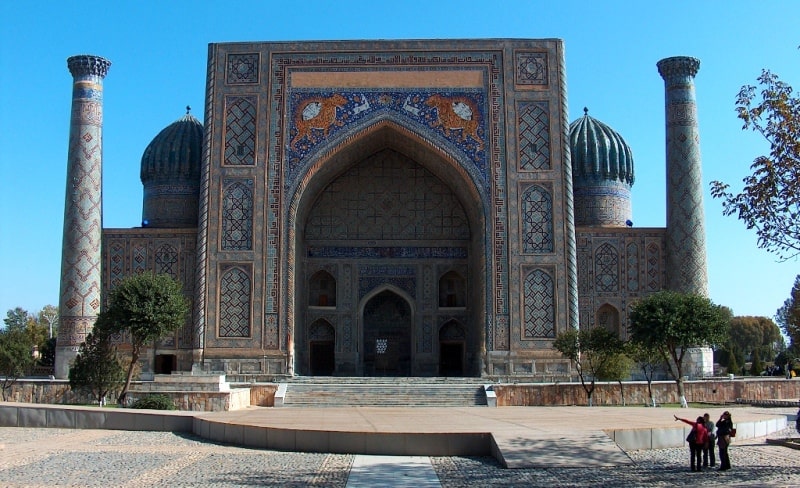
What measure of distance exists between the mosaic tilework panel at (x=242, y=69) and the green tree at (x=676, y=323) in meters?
7.24

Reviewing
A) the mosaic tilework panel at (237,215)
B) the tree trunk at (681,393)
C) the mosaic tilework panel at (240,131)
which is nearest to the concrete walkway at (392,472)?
the tree trunk at (681,393)

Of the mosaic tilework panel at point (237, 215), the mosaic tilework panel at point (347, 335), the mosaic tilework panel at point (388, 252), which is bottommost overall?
the mosaic tilework panel at point (347, 335)

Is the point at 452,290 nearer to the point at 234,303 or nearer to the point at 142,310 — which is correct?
the point at 234,303

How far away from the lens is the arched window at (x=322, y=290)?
53.4 feet

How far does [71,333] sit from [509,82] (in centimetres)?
809

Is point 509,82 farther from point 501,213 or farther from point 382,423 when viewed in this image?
point 382,423

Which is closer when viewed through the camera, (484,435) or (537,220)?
(484,435)

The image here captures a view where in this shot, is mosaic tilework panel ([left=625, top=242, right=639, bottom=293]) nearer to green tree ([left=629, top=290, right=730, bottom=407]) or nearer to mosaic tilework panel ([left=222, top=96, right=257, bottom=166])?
green tree ([left=629, top=290, right=730, bottom=407])

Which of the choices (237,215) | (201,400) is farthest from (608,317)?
(201,400)

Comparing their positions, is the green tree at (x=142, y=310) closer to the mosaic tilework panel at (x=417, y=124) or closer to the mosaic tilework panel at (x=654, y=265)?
the mosaic tilework panel at (x=417, y=124)

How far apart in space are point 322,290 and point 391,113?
11.5 ft

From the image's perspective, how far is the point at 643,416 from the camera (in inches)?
355

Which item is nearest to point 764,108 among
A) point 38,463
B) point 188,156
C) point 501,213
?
point 38,463

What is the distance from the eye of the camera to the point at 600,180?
17047 millimetres
